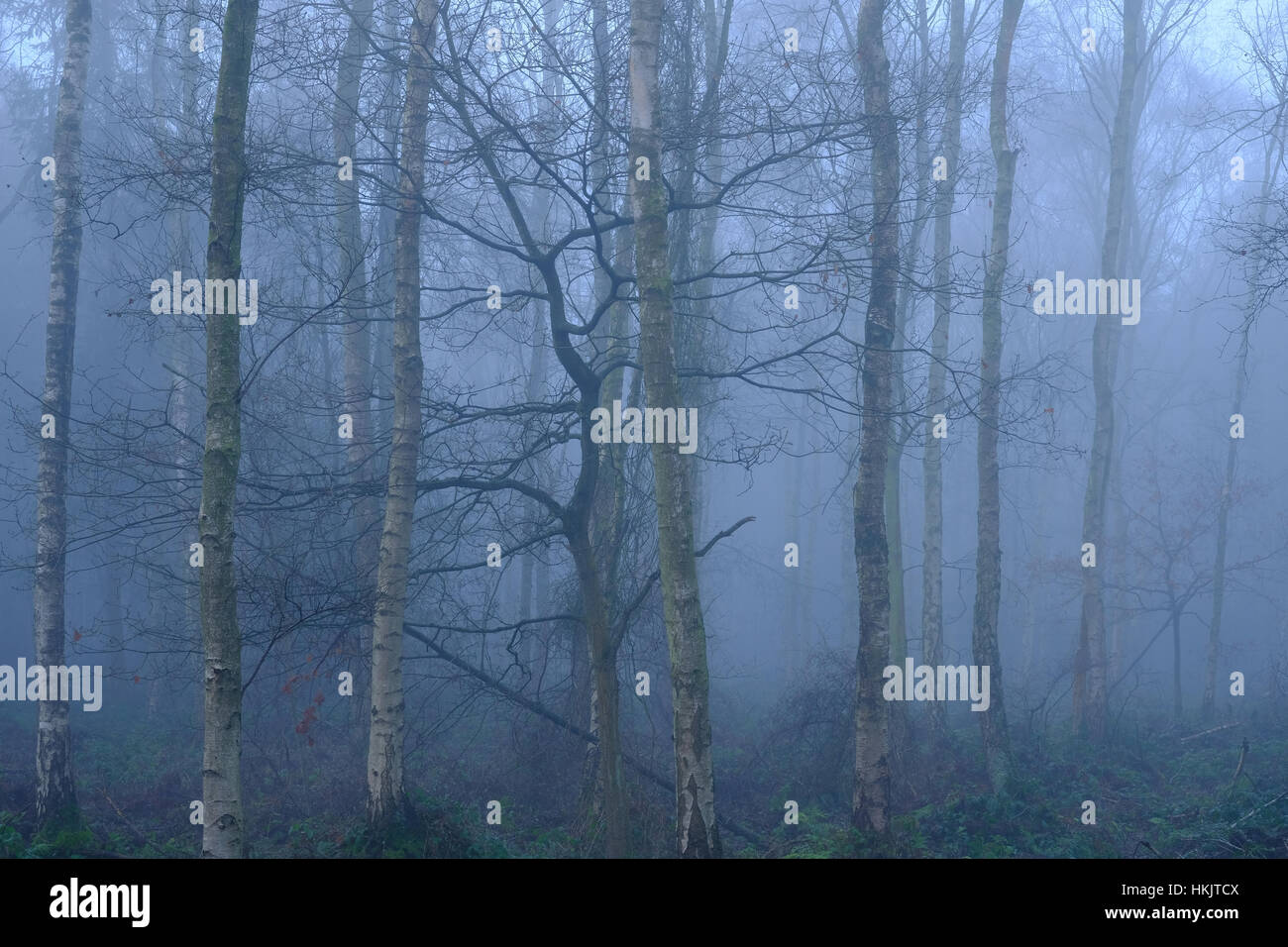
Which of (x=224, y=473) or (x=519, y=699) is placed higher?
(x=224, y=473)

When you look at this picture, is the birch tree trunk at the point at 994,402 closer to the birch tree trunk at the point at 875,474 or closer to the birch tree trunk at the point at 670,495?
the birch tree trunk at the point at 875,474

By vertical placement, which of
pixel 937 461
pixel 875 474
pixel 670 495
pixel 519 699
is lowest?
pixel 519 699

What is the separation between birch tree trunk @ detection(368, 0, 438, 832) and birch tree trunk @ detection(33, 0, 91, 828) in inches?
117

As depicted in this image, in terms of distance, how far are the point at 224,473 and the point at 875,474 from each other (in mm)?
5965

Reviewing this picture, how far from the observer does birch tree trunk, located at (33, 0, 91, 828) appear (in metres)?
9.12

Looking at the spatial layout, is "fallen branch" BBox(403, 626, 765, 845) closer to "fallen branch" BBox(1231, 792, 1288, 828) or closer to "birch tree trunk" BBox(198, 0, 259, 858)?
"birch tree trunk" BBox(198, 0, 259, 858)

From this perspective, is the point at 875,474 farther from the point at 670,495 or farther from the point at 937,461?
the point at 937,461

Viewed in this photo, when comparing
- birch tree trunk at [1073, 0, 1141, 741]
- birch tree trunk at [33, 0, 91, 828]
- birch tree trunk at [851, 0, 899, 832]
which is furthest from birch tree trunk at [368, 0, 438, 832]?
birch tree trunk at [1073, 0, 1141, 741]

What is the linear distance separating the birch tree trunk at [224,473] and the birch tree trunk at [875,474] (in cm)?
545

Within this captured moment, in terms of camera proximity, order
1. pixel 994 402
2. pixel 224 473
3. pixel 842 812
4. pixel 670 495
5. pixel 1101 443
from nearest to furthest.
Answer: pixel 224 473
pixel 670 495
pixel 842 812
pixel 994 402
pixel 1101 443

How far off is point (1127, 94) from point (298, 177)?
48.3 ft

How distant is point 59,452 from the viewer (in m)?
9.56

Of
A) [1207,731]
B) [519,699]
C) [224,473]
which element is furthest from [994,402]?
[224,473]
